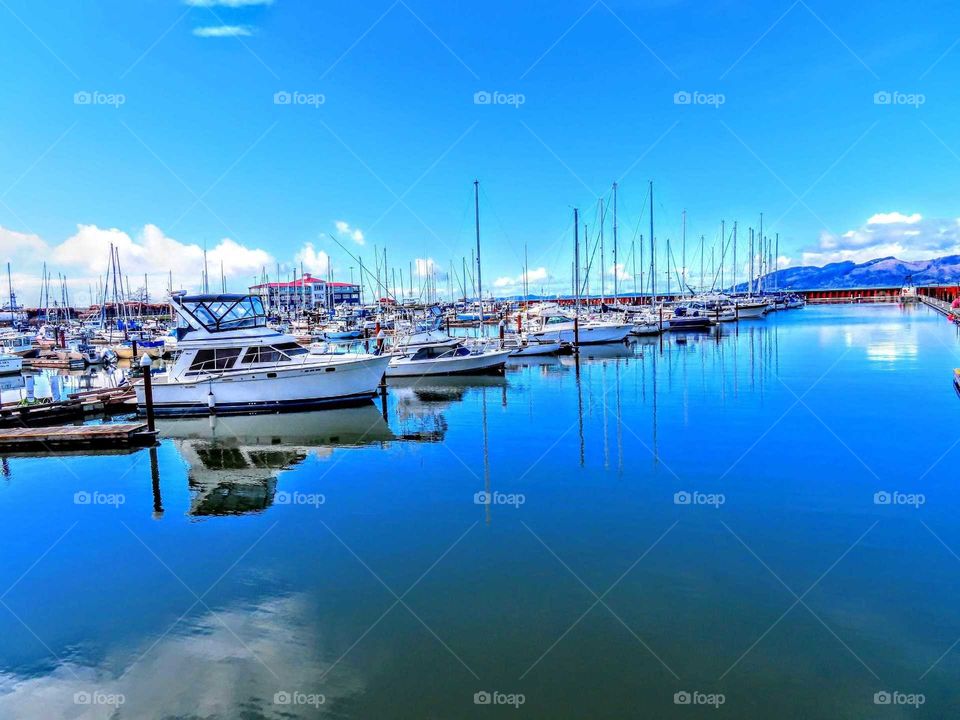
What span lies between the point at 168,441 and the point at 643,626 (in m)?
19.2

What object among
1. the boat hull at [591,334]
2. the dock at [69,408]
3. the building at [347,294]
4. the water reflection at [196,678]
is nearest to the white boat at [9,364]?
the dock at [69,408]

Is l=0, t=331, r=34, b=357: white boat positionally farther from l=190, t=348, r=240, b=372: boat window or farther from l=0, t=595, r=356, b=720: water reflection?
l=0, t=595, r=356, b=720: water reflection

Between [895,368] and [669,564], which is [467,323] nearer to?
[895,368]

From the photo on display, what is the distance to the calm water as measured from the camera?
7.57m

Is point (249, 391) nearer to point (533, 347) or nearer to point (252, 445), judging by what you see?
point (252, 445)

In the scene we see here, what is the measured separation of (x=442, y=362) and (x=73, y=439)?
801 inches

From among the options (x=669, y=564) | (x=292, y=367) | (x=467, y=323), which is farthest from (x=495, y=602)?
(x=467, y=323)

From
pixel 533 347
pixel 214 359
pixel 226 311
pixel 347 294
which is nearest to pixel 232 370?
pixel 214 359

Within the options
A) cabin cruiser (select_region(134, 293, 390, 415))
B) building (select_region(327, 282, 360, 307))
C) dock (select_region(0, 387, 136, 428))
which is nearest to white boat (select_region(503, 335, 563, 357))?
cabin cruiser (select_region(134, 293, 390, 415))

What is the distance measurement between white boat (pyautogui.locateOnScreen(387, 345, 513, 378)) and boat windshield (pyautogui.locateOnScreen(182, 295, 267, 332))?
33.3 feet

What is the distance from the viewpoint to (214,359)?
27.4 meters

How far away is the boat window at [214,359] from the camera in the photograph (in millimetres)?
27359

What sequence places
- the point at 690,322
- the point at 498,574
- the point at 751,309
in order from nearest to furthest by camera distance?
1. the point at 498,574
2. the point at 690,322
3. the point at 751,309

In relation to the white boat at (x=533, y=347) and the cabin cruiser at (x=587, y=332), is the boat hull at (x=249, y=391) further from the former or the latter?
the cabin cruiser at (x=587, y=332)
